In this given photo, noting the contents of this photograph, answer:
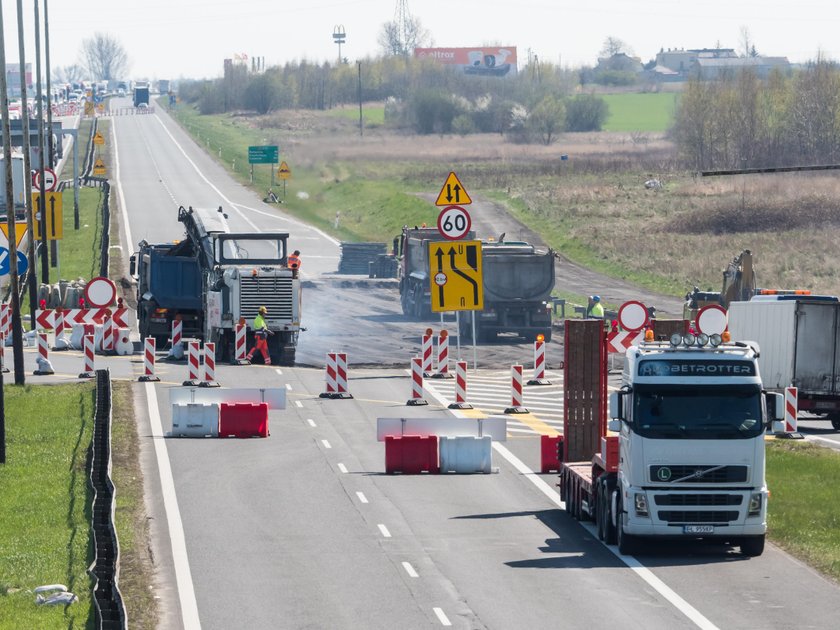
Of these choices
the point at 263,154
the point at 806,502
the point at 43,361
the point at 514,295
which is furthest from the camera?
the point at 263,154

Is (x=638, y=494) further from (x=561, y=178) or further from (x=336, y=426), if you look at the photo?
(x=561, y=178)

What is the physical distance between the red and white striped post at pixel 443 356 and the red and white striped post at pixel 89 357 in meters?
8.52

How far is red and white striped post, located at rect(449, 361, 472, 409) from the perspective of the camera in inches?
1339

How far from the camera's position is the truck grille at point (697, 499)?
19.2 m

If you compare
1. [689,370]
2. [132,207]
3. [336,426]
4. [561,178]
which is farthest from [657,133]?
[689,370]

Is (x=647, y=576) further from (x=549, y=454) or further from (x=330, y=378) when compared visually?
(x=330, y=378)

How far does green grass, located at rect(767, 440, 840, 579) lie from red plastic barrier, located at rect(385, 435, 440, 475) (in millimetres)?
5565

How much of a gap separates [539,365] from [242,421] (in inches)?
430

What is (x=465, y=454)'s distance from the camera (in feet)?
86.8

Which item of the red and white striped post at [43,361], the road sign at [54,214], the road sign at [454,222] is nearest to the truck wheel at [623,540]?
the road sign at [454,222]

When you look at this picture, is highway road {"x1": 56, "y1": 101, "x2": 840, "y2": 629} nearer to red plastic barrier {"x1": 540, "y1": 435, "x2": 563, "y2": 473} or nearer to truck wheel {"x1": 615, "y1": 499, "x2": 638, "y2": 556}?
truck wheel {"x1": 615, "y1": 499, "x2": 638, "y2": 556}

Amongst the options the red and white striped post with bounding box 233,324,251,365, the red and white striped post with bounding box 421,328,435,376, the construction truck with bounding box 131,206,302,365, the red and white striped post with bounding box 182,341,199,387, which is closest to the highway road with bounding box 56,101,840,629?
the red and white striped post with bounding box 182,341,199,387

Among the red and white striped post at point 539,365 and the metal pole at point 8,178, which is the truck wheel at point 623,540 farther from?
the red and white striped post at point 539,365

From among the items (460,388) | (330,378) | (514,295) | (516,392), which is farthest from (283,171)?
(516,392)
